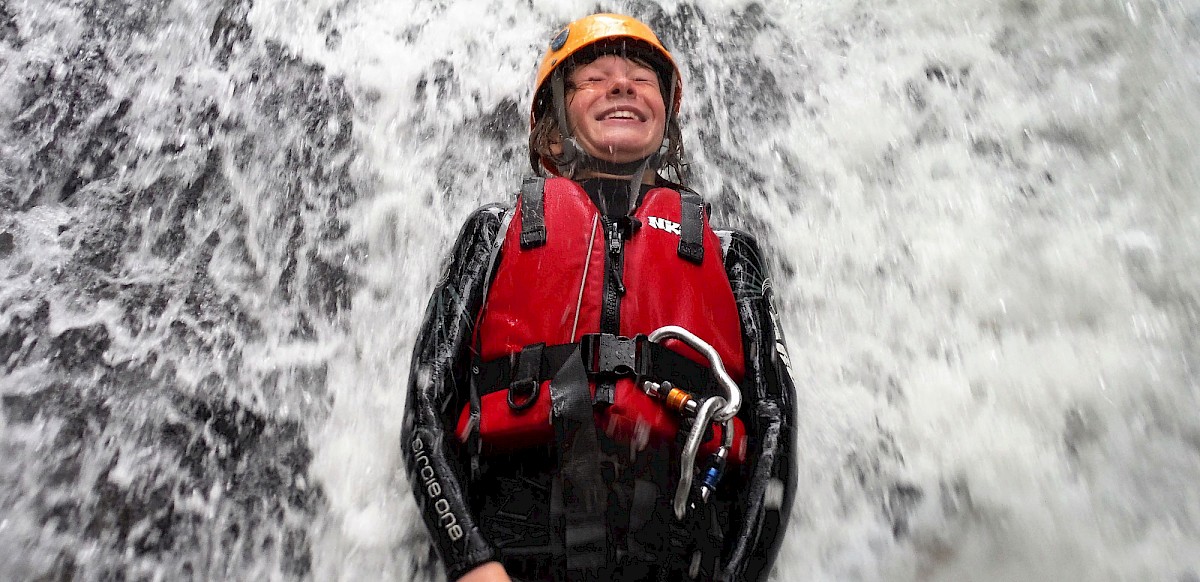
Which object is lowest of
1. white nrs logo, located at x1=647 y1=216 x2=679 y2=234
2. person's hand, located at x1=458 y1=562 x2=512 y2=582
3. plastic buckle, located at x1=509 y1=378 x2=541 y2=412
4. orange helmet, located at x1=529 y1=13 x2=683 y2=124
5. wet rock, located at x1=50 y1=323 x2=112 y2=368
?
person's hand, located at x1=458 y1=562 x2=512 y2=582

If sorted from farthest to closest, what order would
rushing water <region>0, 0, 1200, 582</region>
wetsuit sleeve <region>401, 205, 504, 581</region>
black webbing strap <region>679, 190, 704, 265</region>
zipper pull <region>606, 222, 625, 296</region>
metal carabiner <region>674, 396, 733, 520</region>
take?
rushing water <region>0, 0, 1200, 582</region> < black webbing strap <region>679, 190, 704, 265</region> < zipper pull <region>606, 222, 625, 296</region> < wetsuit sleeve <region>401, 205, 504, 581</region> < metal carabiner <region>674, 396, 733, 520</region>

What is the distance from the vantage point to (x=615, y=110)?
8.30ft

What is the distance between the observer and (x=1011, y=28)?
12.5ft

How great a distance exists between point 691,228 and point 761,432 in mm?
743

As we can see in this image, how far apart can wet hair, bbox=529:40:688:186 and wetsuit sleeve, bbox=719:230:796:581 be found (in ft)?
2.07

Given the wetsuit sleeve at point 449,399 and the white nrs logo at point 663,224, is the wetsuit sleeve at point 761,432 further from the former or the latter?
the wetsuit sleeve at point 449,399

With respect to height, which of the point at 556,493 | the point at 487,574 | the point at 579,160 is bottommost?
the point at 487,574

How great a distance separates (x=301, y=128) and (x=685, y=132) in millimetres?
2028

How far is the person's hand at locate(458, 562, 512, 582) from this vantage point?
1.73 meters

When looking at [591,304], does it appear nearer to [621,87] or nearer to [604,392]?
[604,392]

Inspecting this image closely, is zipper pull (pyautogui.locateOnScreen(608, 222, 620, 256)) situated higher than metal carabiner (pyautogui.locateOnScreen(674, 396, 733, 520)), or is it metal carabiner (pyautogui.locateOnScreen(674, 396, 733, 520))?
zipper pull (pyautogui.locateOnScreen(608, 222, 620, 256))

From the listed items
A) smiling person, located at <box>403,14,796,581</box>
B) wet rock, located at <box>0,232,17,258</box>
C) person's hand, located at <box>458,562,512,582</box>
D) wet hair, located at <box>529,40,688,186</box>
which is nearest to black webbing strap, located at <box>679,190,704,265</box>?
smiling person, located at <box>403,14,796,581</box>

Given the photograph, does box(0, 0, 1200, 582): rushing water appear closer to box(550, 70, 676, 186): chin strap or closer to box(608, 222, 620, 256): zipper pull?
box(550, 70, 676, 186): chin strap

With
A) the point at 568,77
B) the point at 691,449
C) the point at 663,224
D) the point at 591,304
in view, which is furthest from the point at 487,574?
the point at 568,77
